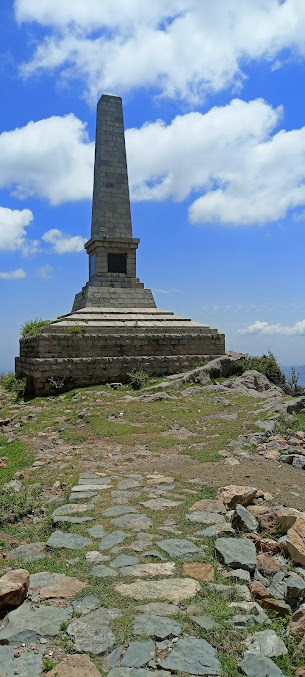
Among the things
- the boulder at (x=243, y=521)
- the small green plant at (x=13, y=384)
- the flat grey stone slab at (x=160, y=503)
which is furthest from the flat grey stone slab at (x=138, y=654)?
the small green plant at (x=13, y=384)

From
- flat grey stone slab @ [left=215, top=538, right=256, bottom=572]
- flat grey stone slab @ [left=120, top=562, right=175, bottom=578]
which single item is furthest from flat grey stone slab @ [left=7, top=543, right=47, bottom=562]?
flat grey stone slab @ [left=215, top=538, right=256, bottom=572]

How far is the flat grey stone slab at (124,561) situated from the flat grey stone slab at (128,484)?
5.92 feet

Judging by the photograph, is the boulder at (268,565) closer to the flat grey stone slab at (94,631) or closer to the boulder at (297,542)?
the boulder at (297,542)

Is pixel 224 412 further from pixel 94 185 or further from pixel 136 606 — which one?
pixel 94 185

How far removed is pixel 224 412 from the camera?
10.3m

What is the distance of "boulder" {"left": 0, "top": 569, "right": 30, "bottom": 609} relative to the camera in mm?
3210

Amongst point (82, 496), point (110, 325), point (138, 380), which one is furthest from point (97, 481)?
point (110, 325)

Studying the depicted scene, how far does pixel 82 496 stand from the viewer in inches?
211

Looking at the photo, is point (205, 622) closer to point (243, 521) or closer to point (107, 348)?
point (243, 521)

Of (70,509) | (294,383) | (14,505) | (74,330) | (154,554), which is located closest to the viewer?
(154,554)

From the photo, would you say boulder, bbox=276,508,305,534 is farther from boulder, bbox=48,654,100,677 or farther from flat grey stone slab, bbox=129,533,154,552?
boulder, bbox=48,654,100,677

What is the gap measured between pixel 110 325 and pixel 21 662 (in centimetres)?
1225

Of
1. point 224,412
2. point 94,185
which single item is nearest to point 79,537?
point 224,412

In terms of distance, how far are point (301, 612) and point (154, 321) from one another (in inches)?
523
